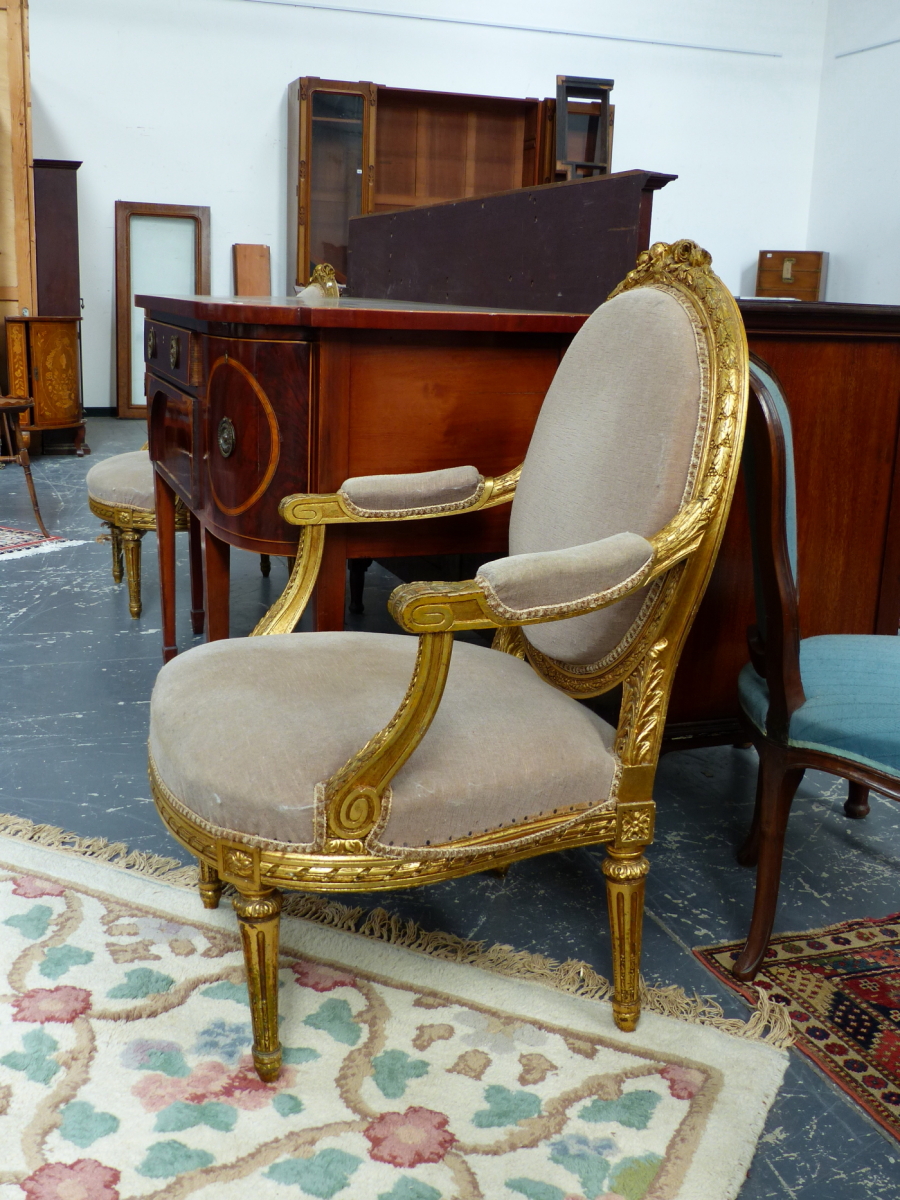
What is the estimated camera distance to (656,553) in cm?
133

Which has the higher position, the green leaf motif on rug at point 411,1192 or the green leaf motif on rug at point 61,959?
the green leaf motif on rug at point 411,1192

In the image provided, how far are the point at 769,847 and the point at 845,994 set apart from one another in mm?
242

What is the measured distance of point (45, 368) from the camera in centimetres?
605

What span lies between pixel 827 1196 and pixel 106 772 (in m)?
1.61

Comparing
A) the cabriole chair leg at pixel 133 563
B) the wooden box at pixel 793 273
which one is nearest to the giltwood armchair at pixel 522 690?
the cabriole chair leg at pixel 133 563

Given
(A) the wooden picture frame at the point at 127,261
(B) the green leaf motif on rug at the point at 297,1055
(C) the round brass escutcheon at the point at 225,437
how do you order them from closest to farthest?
(B) the green leaf motif on rug at the point at 297,1055 → (C) the round brass escutcheon at the point at 225,437 → (A) the wooden picture frame at the point at 127,261

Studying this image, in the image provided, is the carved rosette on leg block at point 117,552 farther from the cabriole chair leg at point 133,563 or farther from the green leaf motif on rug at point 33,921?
the green leaf motif on rug at point 33,921

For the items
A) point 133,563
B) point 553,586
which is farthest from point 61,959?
point 133,563

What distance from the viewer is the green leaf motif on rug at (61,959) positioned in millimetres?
1579

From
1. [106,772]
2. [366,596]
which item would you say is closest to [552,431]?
[106,772]

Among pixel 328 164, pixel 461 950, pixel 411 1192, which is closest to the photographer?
pixel 411 1192

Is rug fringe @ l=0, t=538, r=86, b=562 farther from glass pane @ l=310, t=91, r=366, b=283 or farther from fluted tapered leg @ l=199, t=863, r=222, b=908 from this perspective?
glass pane @ l=310, t=91, r=366, b=283

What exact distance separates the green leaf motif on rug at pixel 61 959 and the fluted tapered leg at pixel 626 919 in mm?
793

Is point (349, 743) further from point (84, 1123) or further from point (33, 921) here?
point (33, 921)
